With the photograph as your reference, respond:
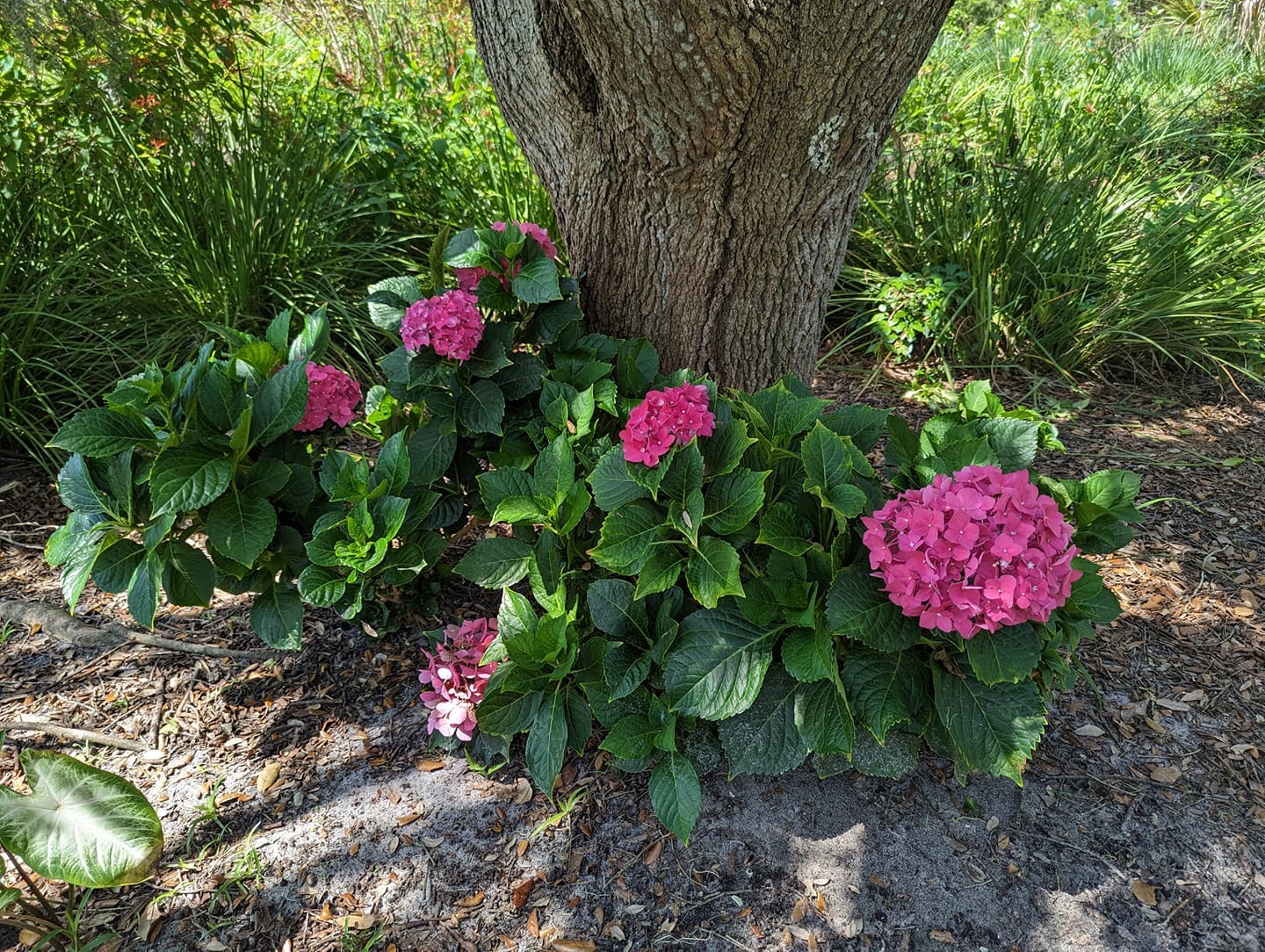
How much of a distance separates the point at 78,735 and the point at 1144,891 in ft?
7.83

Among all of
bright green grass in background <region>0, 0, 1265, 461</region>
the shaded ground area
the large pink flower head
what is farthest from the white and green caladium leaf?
bright green grass in background <region>0, 0, 1265, 461</region>

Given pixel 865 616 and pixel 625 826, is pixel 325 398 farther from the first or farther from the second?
pixel 865 616

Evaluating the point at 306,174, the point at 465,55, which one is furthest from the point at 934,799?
the point at 465,55

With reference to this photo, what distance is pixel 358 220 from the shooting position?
381 centimetres

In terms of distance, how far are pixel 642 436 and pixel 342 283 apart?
2.52m

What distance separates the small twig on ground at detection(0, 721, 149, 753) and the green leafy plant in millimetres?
377

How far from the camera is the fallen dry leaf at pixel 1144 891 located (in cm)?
155

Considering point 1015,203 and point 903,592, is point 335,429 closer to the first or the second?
point 903,592

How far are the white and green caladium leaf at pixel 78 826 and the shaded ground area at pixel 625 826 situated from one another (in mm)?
201

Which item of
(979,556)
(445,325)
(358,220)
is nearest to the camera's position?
(979,556)

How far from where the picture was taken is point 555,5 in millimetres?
1713

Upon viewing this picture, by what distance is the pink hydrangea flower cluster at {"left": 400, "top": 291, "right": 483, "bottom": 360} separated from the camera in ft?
5.96

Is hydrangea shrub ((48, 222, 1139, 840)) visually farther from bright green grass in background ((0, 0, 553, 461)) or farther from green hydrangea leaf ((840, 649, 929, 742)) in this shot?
bright green grass in background ((0, 0, 553, 461))

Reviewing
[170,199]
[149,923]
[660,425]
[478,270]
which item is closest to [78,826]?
[149,923]
